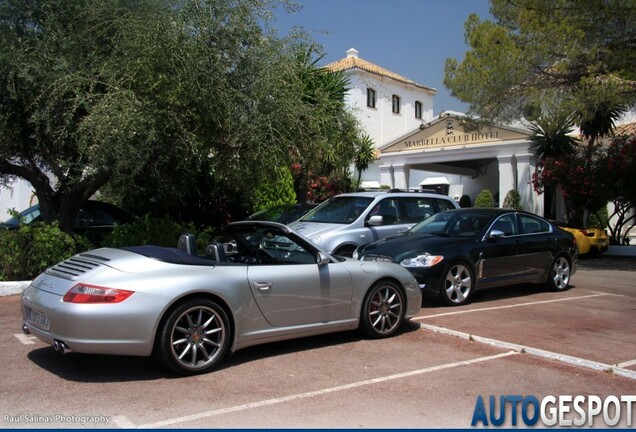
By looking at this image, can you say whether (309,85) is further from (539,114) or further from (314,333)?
(314,333)

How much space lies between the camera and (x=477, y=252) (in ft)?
31.3

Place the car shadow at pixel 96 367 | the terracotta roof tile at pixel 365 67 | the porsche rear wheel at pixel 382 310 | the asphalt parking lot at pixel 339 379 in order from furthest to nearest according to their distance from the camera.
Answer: the terracotta roof tile at pixel 365 67, the porsche rear wheel at pixel 382 310, the car shadow at pixel 96 367, the asphalt parking lot at pixel 339 379

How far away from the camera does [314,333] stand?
6.48m

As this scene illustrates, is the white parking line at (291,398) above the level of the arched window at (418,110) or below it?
below

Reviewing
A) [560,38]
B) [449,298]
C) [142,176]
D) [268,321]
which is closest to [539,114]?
[560,38]

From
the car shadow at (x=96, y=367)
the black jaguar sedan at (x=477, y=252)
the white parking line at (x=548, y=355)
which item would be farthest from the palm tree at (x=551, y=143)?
the car shadow at (x=96, y=367)

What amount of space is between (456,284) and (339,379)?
4.24 m

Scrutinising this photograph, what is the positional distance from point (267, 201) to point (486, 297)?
9153 millimetres

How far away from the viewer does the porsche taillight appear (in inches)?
204

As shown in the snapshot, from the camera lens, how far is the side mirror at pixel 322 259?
21.4ft

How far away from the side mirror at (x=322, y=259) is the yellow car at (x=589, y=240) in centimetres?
1389

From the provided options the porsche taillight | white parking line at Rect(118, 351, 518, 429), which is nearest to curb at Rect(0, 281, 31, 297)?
the porsche taillight

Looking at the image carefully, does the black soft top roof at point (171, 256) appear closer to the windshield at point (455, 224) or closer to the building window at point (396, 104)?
the windshield at point (455, 224)

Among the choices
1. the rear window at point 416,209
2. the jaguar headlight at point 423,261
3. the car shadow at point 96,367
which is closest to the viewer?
the car shadow at point 96,367
